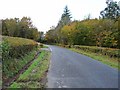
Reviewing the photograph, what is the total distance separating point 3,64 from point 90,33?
40.5 metres

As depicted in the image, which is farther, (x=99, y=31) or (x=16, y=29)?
(x=16, y=29)

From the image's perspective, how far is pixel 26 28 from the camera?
56562 mm

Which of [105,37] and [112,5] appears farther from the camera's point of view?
[112,5]

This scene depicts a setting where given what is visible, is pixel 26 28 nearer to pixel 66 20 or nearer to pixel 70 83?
pixel 66 20

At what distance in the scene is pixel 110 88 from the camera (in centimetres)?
993

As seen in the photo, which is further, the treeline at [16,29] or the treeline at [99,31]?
the treeline at [16,29]

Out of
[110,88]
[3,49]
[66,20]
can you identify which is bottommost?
[110,88]

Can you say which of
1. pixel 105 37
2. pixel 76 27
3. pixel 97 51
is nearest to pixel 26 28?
pixel 76 27

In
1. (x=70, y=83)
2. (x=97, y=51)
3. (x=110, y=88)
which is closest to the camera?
(x=110, y=88)

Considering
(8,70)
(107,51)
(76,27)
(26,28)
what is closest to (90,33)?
(76,27)

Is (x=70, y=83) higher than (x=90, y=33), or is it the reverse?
(x=90, y=33)

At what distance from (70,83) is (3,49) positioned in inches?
178

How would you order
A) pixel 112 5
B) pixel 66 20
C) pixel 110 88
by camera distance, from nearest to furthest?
1. pixel 110 88
2. pixel 112 5
3. pixel 66 20

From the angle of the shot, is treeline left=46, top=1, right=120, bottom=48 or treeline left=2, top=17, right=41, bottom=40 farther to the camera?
treeline left=2, top=17, right=41, bottom=40
